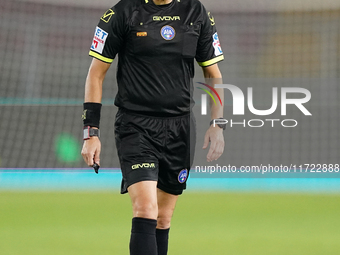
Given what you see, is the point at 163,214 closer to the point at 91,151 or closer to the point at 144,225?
the point at 144,225

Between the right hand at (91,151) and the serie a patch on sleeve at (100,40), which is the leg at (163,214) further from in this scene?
the serie a patch on sleeve at (100,40)

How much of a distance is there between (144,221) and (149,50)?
104 cm

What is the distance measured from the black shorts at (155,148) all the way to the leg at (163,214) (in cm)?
7

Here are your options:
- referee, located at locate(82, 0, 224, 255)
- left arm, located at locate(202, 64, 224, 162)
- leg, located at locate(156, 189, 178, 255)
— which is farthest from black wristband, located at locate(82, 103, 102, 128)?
left arm, located at locate(202, 64, 224, 162)

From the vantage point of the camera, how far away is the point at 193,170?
1120 centimetres

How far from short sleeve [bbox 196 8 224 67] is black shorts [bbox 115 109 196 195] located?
409 millimetres

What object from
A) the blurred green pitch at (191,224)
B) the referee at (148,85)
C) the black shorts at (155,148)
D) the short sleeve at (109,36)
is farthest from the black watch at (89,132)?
the blurred green pitch at (191,224)

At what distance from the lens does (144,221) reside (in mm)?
3414

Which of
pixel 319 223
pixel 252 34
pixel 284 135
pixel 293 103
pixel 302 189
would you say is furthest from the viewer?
pixel 252 34

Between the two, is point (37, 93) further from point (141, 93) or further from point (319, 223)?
point (141, 93)

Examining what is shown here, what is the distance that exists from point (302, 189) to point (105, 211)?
3.43 meters

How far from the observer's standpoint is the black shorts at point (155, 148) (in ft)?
11.8

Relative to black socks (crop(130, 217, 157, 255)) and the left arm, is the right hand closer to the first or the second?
black socks (crop(130, 217, 157, 255))

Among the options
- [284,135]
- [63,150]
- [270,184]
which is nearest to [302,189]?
[270,184]
